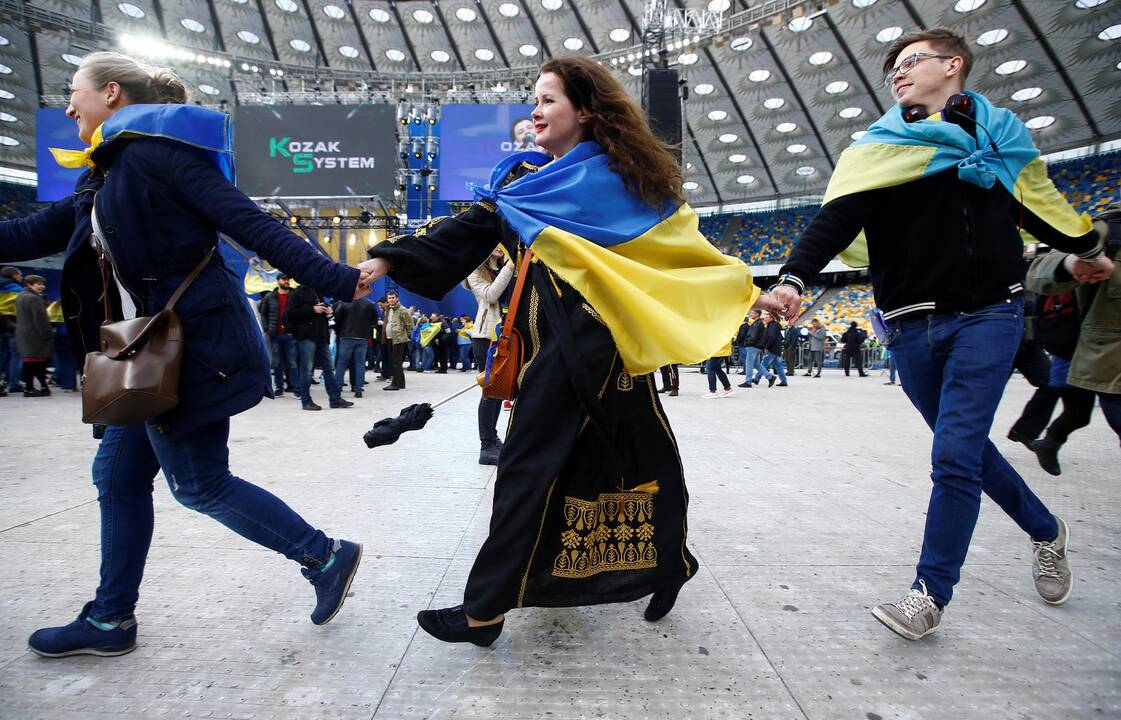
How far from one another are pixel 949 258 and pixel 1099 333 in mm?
1510

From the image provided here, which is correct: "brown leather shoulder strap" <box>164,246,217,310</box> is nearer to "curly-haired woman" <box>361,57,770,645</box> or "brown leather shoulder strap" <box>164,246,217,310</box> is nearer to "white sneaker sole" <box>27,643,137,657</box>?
"curly-haired woman" <box>361,57,770,645</box>

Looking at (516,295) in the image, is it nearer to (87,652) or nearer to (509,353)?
(509,353)

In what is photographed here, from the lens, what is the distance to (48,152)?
61.2 feet

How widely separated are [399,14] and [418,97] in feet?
21.8

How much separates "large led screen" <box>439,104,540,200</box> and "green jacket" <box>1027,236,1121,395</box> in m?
16.9

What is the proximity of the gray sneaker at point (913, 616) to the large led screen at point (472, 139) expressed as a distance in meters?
17.7

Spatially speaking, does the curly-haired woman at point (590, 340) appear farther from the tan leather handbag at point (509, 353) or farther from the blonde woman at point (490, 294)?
the blonde woman at point (490, 294)

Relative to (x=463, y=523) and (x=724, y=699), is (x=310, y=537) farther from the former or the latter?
(x=724, y=699)

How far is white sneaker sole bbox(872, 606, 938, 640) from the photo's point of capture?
5.42 feet

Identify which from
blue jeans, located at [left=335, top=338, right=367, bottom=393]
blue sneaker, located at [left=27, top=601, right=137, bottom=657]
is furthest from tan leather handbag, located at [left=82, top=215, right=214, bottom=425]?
blue jeans, located at [left=335, top=338, right=367, bottom=393]

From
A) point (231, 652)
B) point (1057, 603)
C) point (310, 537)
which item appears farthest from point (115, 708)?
point (1057, 603)

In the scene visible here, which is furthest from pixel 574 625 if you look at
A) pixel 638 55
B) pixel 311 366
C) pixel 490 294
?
pixel 638 55

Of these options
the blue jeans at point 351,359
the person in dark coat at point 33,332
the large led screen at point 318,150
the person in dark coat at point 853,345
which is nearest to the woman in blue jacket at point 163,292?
the blue jeans at point 351,359

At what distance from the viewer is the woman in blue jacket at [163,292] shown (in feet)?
5.05
